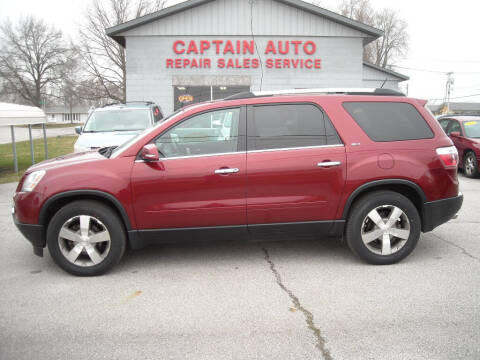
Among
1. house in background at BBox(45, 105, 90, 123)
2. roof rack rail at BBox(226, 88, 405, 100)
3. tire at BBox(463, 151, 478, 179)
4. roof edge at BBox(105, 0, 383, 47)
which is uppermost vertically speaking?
roof edge at BBox(105, 0, 383, 47)

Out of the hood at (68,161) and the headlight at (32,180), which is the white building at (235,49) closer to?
the hood at (68,161)

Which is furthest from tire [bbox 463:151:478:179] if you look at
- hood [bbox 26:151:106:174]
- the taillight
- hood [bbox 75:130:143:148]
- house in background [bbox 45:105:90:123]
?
house in background [bbox 45:105:90:123]

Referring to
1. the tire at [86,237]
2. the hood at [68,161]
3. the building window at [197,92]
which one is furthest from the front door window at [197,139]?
the building window at [197,92]

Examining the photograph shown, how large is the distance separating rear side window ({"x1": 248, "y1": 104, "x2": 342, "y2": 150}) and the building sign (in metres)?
12.8

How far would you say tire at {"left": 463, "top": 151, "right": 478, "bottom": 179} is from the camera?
10.9 metres

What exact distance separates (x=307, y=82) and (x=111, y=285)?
1420cm

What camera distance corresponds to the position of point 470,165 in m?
11.1

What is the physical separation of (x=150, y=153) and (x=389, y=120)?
2.47 metres

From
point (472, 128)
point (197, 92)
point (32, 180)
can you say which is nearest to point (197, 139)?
point (32, 180)

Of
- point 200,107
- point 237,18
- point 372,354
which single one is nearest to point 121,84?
point 237,18

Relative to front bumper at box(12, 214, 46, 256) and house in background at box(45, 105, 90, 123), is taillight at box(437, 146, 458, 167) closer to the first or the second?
front bumper at box(12, 214, 46, 256)

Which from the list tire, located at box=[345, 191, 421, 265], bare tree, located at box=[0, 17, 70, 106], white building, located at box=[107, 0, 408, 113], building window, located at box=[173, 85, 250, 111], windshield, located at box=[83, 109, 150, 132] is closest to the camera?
tire, located at box=[345, 191, 421, 265]

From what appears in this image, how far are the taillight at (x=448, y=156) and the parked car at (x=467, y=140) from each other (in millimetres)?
7134

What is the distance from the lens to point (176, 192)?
→ 4.26m
